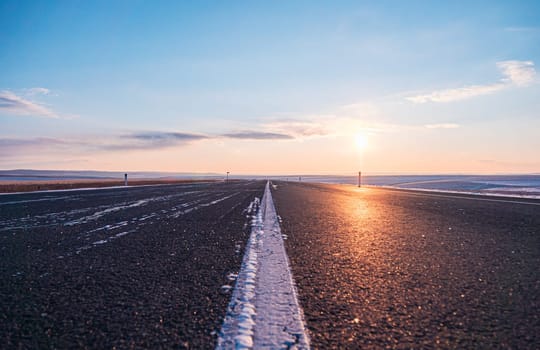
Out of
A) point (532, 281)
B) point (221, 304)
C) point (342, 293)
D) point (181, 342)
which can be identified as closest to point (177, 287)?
point (221, 304)

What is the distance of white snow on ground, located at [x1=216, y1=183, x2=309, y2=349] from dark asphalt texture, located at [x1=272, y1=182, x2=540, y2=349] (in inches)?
3.4

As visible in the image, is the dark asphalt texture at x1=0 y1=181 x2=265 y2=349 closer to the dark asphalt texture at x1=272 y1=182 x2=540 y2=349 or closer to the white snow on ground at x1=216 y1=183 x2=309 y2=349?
the white snow on ground at x1=216 y1=183 x2=309 y2=349

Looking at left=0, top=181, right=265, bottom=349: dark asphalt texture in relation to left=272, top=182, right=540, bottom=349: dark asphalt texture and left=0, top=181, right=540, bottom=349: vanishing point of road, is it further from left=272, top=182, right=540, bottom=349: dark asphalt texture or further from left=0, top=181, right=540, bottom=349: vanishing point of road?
left=272, top=182, right=540, bottom=349: dark asphalt texture

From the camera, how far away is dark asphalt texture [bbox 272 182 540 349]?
1.50m

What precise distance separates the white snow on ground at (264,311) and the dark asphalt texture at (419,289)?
0.09 m

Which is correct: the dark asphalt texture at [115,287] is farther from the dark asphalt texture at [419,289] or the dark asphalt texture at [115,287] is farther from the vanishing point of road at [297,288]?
the dark asphalt texture at [419,289]

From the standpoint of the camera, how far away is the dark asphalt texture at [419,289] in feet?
4.92

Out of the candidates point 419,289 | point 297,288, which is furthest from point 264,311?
point 419,289

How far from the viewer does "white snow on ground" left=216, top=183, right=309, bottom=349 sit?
4.61 feet

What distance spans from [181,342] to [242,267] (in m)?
1.36

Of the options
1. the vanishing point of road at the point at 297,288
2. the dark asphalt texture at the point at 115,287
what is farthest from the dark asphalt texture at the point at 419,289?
the dark asphalt texture at the point at 115,287

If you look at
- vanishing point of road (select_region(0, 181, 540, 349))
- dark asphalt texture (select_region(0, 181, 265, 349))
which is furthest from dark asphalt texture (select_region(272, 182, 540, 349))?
dark asphalt texture (select_region(0, 181, 265, 349))

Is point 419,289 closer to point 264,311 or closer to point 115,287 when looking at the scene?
point 264,311

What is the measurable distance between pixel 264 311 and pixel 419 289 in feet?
3.71
